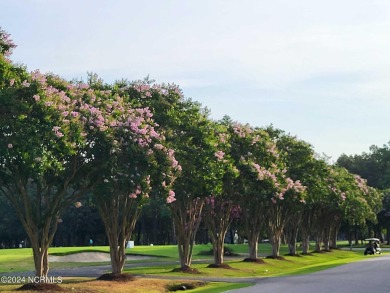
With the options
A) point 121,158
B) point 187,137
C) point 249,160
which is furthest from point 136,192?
point 249,160

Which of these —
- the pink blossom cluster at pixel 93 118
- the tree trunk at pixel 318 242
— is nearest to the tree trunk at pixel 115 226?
the pink blossom cluster at pixel 93 118

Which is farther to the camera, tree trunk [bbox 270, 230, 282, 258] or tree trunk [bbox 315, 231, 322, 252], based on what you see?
tree trunk [bbox 315, 231, 322, 252]

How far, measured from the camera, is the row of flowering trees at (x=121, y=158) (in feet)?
80.6

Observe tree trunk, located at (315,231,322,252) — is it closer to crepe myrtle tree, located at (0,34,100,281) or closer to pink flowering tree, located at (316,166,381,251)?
pink flowering tree, located at (316,166,381,251)

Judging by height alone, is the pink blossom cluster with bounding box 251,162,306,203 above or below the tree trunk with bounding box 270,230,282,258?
above

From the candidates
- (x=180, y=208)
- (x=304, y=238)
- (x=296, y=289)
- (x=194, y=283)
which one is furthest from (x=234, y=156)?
(x=304, y=238)

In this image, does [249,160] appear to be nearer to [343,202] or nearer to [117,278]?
[117,278]

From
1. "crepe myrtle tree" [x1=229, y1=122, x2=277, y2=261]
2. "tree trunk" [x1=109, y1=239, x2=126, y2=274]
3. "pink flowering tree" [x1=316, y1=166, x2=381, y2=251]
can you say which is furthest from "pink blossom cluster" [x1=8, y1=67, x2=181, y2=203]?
"pink flowering tree" [x1=316, y1=166, x2=381, y2=251]

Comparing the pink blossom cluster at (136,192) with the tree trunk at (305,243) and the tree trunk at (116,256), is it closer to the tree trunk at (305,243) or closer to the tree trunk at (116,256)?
the tree trunk at (116,256)

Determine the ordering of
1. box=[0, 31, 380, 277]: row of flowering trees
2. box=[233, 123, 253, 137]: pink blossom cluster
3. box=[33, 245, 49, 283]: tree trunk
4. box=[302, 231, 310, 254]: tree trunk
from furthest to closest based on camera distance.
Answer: box=[302, 231, 310, 254]: tree trunk, box=[233, 123, 253, 137]: pink blossom cluster, box=[33, 245, 49, 283]: tree trunk, box=[0, 31, 380, 277]: row of flowering trees

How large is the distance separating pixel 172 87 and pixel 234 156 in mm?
11595

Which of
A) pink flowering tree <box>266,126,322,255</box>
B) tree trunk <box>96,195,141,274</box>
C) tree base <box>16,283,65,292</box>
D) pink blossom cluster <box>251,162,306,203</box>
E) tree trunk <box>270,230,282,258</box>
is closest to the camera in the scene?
tree base <box>16,283,65,292</box>

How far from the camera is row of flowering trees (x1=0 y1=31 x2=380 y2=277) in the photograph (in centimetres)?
2458

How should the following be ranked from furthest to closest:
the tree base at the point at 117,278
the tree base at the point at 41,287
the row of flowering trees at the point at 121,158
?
the tree base at the point at 117,278 → the tree base at the point at 41,287 → the row of flowering trees at the point at 121,158
